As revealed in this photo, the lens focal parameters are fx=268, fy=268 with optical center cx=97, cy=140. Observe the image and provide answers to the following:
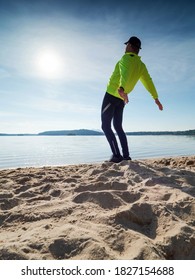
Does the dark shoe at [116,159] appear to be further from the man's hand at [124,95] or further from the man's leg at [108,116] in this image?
the man's hand at [124,95]

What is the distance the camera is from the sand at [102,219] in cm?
210

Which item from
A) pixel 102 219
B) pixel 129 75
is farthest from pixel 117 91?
pixel 102 219

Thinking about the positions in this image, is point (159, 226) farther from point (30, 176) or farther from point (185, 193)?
point (30, 176)

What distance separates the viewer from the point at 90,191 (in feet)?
11.5

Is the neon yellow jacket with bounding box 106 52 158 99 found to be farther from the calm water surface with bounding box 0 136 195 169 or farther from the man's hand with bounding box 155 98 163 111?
the calm water surface with bounding box 0 136 195 169

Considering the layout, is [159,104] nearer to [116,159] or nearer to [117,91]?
[117,91]

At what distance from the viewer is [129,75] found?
5.25 meters

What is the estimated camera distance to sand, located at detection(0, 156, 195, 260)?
210 centimetres

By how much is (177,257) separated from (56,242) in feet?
3.22

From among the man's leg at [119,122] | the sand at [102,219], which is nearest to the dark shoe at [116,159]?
the man's leg at [119,122]

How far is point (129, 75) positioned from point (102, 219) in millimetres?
3369

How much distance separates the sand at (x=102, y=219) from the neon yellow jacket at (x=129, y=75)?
206 centimetres

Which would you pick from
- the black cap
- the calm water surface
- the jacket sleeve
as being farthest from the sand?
the calm water surface

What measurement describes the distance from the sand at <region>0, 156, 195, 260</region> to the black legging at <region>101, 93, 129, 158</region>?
1600 mm
